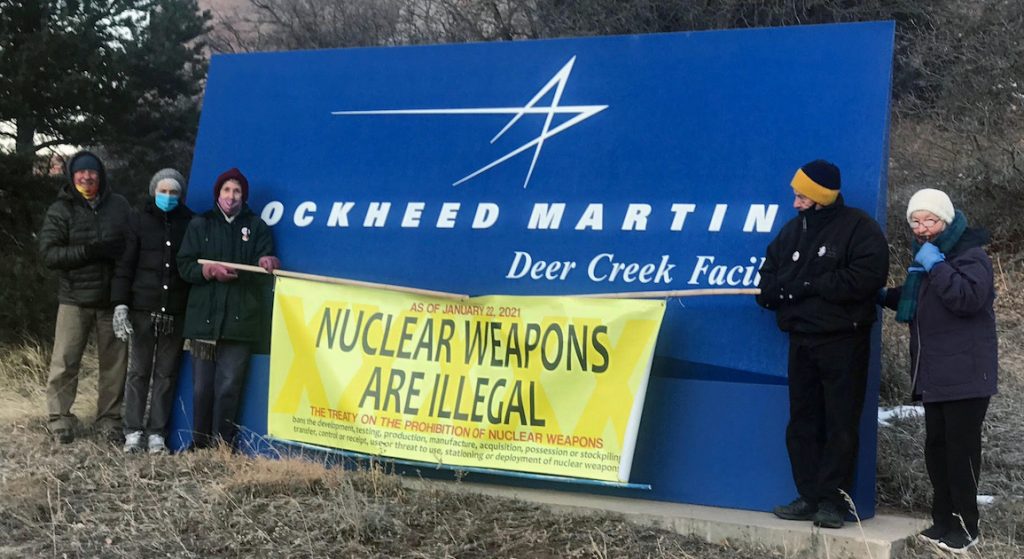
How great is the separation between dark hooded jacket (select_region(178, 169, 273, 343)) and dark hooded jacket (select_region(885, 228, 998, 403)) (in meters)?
4.33

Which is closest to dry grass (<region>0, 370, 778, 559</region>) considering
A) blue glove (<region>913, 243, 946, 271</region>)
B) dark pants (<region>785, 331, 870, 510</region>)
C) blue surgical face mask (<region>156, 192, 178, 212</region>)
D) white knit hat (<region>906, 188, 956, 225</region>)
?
dark pants (<region>785, 331, 870, 510</region>)

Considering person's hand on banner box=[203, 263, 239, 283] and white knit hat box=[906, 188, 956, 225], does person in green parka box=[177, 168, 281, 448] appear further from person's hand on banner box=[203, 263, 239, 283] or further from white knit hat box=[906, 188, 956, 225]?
white knit hat box=[906, 188, 956, 225]

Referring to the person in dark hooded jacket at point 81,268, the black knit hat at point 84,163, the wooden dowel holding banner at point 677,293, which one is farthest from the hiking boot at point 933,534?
the black knit hat at point 84,163

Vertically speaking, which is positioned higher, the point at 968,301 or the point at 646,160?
the point at 646,160

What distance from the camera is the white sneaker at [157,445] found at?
7.08 m

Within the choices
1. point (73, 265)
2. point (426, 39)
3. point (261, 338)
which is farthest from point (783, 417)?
point (426, 39)

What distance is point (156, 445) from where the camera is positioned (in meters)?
7.13

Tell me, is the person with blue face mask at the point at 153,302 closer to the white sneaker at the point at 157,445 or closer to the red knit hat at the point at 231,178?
the white sneaker at the point at 157,445

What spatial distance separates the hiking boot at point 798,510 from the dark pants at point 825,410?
0.15 feet

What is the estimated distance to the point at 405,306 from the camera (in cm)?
653

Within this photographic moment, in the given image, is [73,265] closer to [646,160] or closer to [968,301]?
[646,160]

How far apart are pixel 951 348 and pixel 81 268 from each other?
224 inches

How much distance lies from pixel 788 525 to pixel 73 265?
508 cm

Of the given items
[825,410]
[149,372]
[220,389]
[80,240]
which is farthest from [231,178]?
[825,410]
